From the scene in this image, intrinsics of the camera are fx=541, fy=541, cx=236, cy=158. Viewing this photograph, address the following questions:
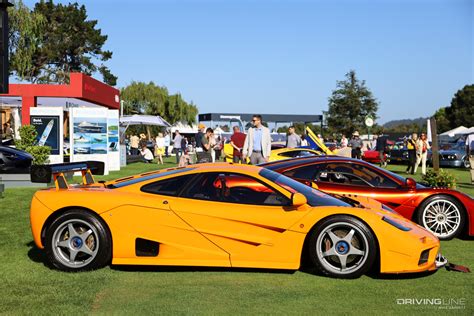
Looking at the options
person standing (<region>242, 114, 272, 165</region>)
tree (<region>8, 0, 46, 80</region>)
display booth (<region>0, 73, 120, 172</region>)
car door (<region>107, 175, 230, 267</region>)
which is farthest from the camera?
tree (<region>8, 0, 46, 80</region>)

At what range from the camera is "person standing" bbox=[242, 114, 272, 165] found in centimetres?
1233

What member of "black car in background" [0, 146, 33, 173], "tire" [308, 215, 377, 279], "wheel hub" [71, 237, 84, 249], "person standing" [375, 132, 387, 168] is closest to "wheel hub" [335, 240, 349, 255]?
"tire" [308, 215, 377, 279]

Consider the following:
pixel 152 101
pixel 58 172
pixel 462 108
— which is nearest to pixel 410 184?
pixel 58 172

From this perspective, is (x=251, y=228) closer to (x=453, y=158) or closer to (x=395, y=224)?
(x=395, y=224)

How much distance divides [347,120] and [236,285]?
4863 centimetres

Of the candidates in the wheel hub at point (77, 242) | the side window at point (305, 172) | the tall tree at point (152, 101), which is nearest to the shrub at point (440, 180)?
the side window at point (305, 172)

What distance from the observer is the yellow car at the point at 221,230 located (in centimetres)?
540

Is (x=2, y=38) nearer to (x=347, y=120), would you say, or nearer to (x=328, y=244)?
(x=328, y=244)

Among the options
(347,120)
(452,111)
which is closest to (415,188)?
(347,120)

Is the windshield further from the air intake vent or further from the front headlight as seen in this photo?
the air intake vent

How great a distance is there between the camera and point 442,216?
771 cm

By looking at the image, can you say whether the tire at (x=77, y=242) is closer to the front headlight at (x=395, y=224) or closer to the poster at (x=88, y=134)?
the front headlight at (x=395, y=224)

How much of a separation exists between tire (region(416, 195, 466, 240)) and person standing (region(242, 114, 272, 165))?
5.13 meters

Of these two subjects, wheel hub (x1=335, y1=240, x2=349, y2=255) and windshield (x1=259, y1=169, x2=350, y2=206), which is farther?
windshield (x1=259, y1=169, x2=350, y2=206)
